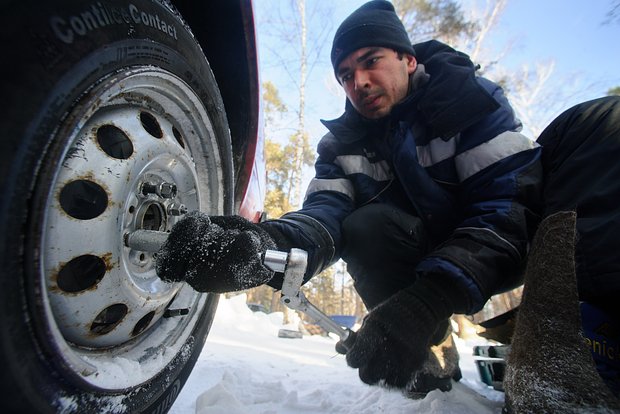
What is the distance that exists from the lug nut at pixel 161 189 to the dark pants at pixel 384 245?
0.74 meters

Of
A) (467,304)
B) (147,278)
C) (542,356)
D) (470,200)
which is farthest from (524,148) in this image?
(147,278)

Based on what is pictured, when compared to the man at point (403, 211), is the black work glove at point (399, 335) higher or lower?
lower

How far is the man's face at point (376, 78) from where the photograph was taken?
5.02 ft

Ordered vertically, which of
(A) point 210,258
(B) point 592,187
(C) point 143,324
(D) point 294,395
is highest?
(B) point 592,187

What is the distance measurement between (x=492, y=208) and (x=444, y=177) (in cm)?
29

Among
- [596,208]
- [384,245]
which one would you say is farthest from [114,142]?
[596,208]

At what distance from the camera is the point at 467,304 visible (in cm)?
99

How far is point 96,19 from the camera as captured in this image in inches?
20.9

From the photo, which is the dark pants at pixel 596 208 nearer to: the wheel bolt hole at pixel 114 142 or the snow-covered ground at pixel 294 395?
the snow-covered ground at pixel 294 395

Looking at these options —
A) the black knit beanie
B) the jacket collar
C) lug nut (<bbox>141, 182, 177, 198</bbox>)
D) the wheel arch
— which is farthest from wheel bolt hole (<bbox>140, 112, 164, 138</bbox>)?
the black knit beanie

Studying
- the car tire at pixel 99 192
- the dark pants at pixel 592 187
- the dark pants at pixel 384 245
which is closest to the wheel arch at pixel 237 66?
the car tire at pixel 99 192

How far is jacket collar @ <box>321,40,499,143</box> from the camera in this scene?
1272 millimetres

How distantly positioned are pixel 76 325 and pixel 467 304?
0.97 metres

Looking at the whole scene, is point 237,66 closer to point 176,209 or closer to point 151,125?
point 151,125
